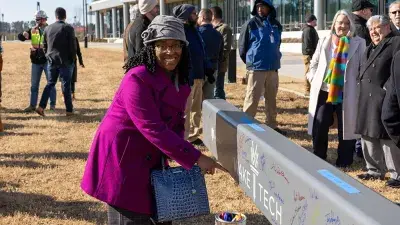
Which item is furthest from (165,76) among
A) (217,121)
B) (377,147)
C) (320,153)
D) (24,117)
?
(24,117)

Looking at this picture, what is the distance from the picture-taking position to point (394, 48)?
475 cm

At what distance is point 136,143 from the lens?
2.60 metres

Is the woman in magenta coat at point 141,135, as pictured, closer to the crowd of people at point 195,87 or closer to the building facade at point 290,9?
the crowd of people at point 195,87

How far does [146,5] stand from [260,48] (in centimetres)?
204

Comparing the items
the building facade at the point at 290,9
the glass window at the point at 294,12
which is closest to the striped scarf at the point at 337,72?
the building facade at the point at 290,9

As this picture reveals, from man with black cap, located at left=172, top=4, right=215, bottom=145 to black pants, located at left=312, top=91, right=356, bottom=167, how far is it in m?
1.39

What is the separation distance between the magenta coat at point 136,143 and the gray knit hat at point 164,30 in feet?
0.52

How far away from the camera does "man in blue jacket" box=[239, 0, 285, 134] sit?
711 centimetres

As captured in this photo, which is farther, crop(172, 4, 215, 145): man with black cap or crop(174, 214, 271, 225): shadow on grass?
crop(172, 4, 215, 145): man with black cap

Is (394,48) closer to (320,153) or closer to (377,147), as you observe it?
(377,147)

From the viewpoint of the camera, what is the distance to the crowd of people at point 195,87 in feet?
8.43
